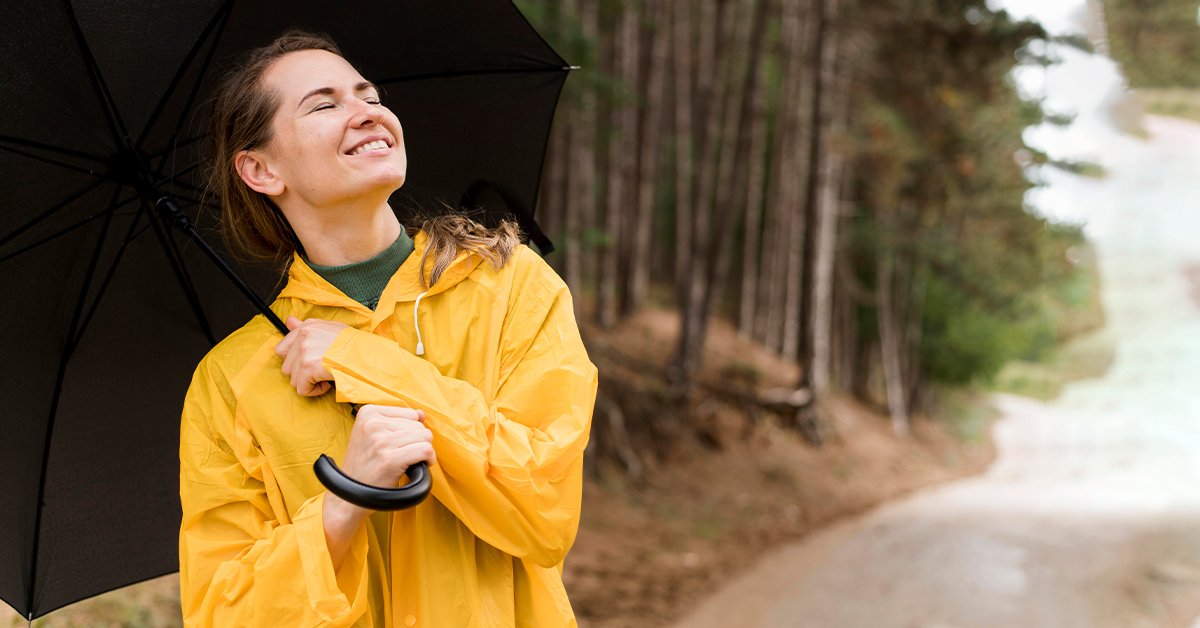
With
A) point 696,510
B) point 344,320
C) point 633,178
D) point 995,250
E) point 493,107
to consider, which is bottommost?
point 696,510

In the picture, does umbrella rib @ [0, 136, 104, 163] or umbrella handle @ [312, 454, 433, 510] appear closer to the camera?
umbrella handle @ [312, 454, 433, 510]

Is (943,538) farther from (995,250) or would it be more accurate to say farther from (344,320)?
(995,250)

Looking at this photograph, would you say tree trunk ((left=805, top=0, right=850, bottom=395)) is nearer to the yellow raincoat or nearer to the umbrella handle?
the yellow raincoat

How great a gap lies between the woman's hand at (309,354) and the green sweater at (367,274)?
13cm

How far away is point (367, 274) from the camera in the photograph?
7.26ft

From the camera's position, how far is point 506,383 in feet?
6.82

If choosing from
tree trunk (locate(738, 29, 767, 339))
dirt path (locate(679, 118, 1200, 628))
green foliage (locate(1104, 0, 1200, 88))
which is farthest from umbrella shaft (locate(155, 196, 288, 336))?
green foliage (locate(1104, 0, 1200, 88))

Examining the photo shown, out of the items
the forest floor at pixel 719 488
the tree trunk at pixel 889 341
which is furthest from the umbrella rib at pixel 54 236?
the tree trunk at pixel 889 341

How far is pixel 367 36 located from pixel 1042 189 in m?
24.0

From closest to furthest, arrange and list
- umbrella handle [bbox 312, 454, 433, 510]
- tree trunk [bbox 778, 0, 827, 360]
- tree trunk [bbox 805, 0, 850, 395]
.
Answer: umbrella handle [bbox 312, 454, 433, 510] < tree trunk [bbox 805, 0, 850, 395] < tree trunk [bbox 778, 0, 827, 360]

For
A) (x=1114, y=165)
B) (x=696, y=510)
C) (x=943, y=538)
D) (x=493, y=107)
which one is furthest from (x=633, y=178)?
(x=1114, y=165)

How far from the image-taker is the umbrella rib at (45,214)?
2598 millimetres

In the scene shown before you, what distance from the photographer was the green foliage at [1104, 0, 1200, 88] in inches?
1319

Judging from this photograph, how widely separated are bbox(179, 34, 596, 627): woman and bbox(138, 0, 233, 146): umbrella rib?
0.30 m
